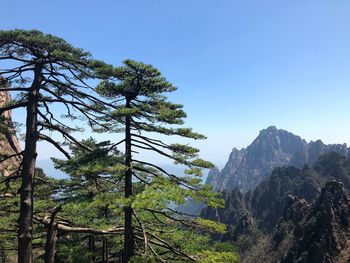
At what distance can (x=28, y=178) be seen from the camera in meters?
11.8

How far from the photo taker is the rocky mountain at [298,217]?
80.3 meters

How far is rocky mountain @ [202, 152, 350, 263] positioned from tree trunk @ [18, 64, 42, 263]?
239ft

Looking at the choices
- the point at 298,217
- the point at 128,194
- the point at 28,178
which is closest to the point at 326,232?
the point at 298,217

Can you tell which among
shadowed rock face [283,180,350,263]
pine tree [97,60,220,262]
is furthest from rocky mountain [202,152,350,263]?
pine tree [97,60,220,262]

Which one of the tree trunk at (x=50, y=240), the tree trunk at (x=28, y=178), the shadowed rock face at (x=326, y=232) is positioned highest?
the tree trunk at (x=28, y=178)

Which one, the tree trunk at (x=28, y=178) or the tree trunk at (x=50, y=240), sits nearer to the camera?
the tree trunk at (x=28, y=178)

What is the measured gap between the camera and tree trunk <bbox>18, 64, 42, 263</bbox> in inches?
449

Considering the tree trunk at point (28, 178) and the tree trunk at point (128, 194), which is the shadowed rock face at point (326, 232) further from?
the tree trunk at point (28, 178)

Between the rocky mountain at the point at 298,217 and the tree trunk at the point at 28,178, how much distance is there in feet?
239

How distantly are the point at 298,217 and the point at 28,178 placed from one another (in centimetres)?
10210

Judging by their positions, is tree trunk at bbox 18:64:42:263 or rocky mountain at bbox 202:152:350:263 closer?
tree trunk at bbox 18:64:42:263

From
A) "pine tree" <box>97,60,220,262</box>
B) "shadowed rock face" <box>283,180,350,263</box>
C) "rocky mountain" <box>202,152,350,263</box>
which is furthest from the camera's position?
"rocky mountain" <box>202,152,350,263</box>

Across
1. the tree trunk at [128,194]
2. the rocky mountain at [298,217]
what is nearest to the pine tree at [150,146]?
the tree trunk at [128,194]

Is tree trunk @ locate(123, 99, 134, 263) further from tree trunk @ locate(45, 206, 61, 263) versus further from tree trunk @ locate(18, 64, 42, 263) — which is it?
tree trunk @ locate(18, 64, 42, 263)
